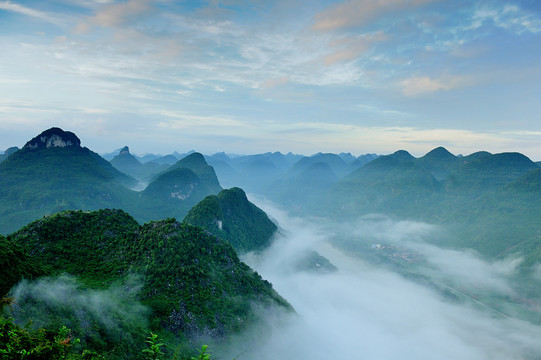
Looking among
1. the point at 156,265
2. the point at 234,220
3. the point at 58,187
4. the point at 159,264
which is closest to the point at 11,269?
the point at 156,265

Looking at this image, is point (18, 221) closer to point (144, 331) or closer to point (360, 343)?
point (144, 331)

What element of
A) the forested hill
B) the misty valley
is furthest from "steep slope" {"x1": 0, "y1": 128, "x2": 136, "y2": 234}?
the forested hill

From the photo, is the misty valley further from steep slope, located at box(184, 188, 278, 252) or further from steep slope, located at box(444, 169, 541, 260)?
steep slope, located at box(444, 169, 541, 260)

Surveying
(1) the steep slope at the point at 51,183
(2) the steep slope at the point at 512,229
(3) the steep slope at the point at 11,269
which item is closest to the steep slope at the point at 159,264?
(3) the steep slope at the point at 11,269

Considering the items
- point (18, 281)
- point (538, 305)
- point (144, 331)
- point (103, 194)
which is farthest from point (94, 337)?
point (538, 305)

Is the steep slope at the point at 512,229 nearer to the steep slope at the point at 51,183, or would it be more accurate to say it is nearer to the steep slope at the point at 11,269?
the steep slope at the point at 11,269

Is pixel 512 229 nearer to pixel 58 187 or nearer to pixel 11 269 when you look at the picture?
pixel 11 269
